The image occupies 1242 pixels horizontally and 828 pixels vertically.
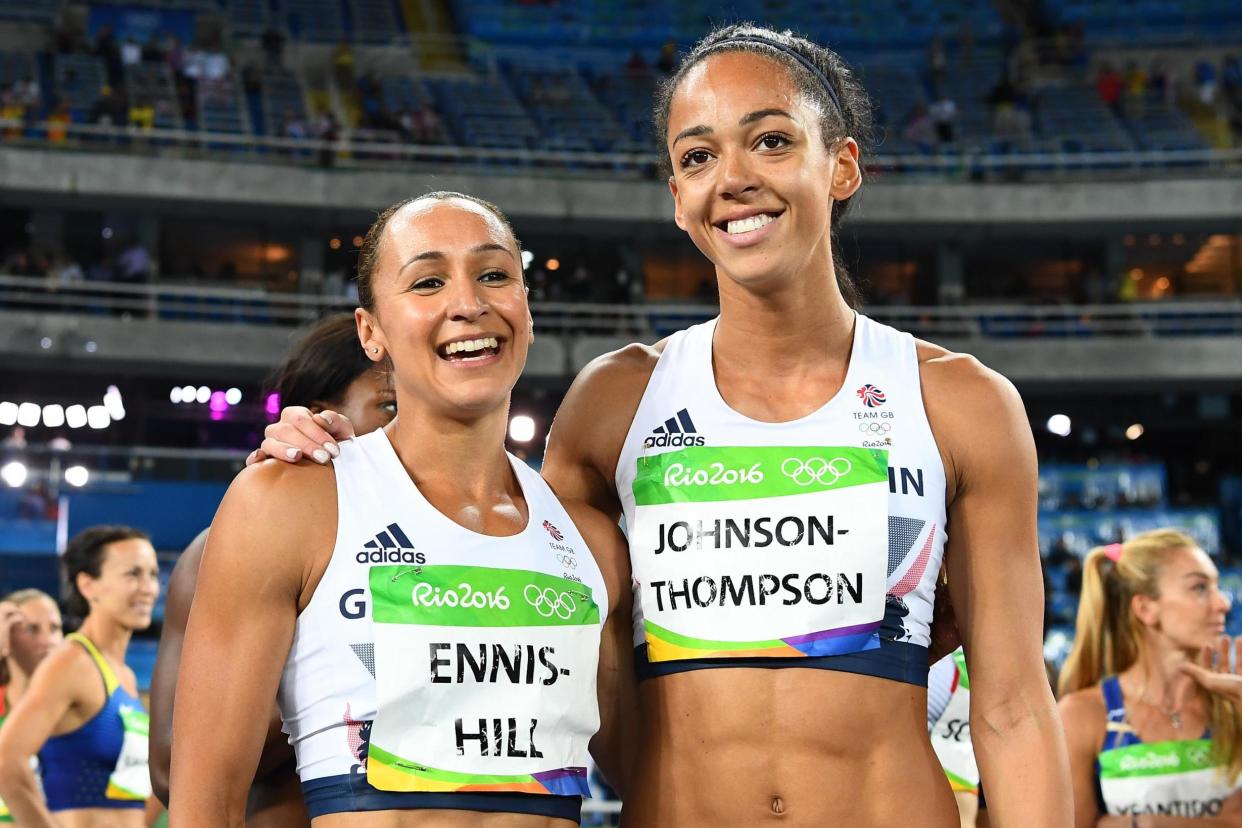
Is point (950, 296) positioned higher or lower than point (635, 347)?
higher

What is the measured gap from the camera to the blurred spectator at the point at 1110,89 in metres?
23.0

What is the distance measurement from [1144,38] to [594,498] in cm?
2412

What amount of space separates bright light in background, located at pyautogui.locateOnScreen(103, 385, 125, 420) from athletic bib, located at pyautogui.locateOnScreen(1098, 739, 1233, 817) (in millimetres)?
17816

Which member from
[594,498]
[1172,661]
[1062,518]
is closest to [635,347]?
[594,498]

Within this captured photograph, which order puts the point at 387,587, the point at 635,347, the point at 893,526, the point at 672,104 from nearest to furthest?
the point at 387,587 → the point at 893,526 → the point at 672,104 → the point at 635,347

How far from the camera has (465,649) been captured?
241 centimetres

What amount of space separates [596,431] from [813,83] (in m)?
0.83

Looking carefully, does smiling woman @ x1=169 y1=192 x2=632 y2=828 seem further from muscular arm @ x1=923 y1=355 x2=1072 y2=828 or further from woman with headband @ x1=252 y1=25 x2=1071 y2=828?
muscular arm @ x1=923 y1=355 x2=1072 y2=828

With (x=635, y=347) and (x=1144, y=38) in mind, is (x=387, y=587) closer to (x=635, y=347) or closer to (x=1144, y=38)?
(x=635, y=347)

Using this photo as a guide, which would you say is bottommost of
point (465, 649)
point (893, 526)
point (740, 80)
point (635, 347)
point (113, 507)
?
point (465, 649)

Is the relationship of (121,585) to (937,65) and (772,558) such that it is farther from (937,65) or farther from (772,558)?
(937,65)

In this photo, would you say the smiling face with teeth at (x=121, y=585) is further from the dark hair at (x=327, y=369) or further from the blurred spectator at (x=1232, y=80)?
the blurred spectator at (x=1232, y=80)

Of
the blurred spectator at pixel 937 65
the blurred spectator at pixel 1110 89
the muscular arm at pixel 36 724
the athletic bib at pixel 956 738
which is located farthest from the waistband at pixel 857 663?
the blurred spectator at pixel 937 65

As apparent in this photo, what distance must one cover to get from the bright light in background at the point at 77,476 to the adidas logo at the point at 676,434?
12.5m
